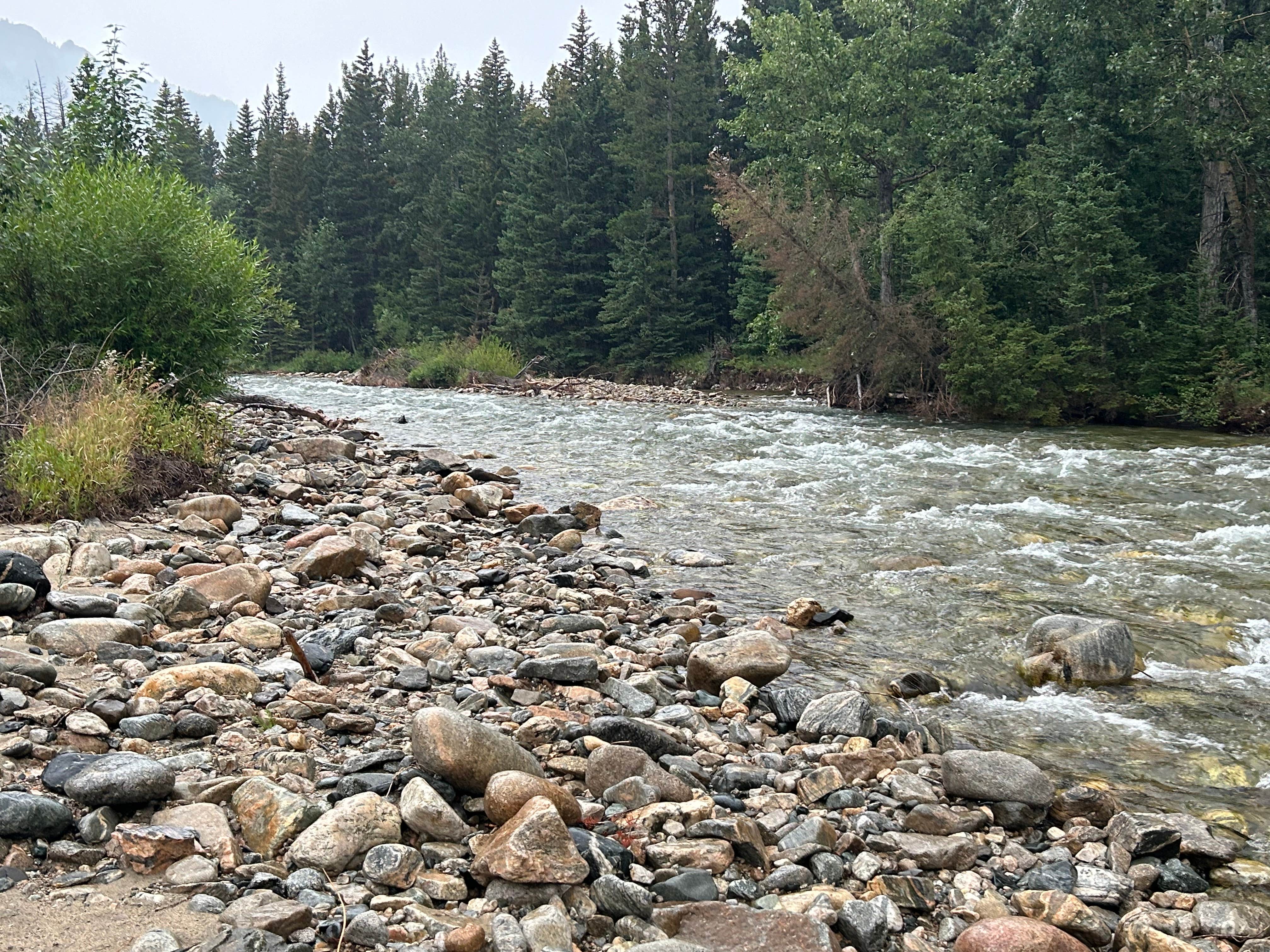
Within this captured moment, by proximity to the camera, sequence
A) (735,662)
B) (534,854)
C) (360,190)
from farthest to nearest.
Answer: (360,190)
(735,662)
(534,854)

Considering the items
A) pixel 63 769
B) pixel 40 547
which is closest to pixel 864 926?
pixel 63 769

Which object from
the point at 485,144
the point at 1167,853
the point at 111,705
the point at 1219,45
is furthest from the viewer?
the point at 485,144

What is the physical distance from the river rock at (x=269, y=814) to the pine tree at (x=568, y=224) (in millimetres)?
34269

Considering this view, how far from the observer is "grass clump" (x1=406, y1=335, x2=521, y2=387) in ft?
104

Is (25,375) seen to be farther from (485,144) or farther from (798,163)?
(485,144)

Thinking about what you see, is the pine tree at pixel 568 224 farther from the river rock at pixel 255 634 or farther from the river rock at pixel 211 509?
the river rock at pixel 255 634

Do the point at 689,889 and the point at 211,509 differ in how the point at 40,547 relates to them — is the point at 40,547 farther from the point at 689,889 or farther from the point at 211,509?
the point at 689,889

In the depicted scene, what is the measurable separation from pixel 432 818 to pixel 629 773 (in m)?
0.81

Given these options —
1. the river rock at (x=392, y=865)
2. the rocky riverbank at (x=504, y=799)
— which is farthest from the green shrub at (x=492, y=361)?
the river rock at (x=392, y=865)

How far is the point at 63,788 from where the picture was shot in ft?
8.68

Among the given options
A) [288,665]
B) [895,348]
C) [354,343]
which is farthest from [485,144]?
[288,665]

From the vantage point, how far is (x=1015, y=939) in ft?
8.07

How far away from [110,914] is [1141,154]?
78.3 ft

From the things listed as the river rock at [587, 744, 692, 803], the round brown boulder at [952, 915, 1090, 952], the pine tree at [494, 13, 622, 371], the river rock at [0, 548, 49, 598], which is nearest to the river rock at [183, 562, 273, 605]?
the river rock at [0, 548, 49, 598]
